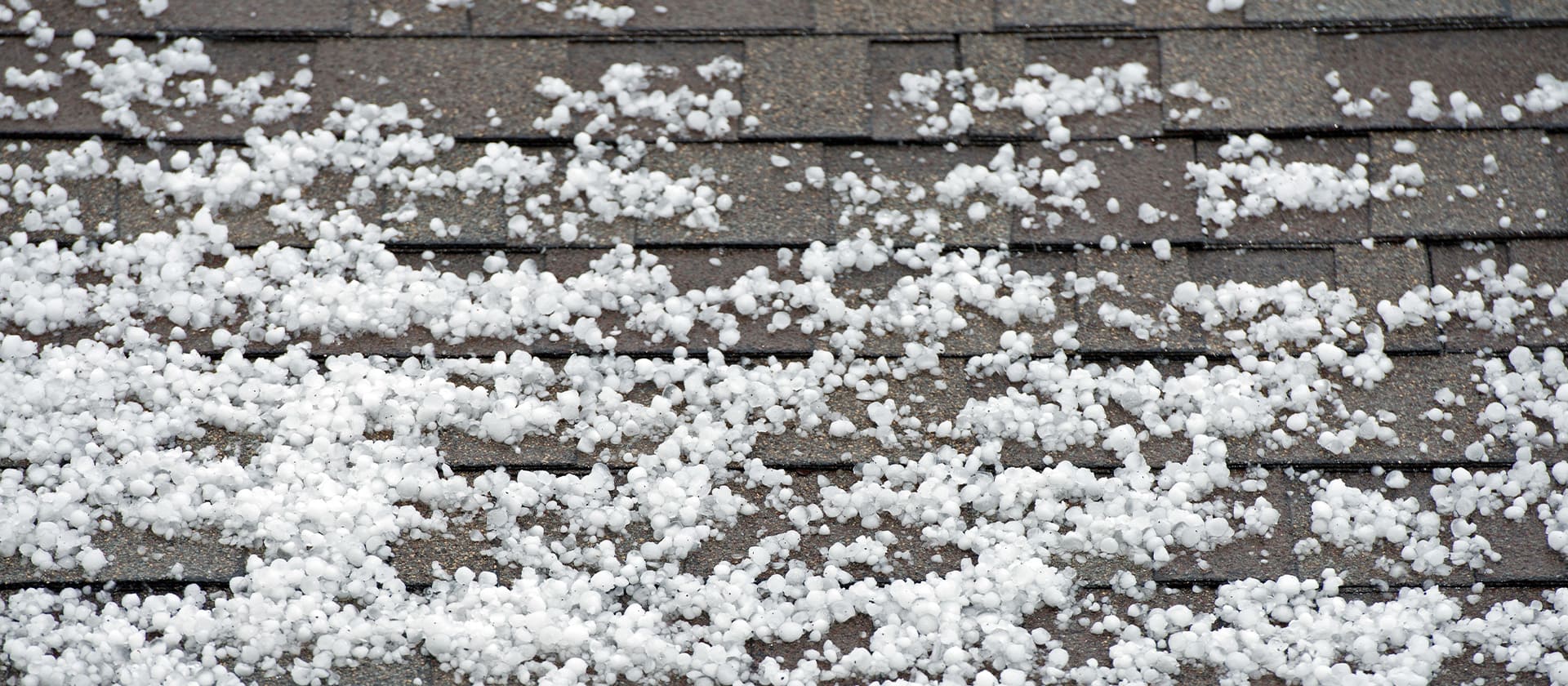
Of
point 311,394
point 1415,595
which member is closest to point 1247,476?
point 1415,595

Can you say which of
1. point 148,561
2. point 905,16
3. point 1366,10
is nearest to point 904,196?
point 905,16

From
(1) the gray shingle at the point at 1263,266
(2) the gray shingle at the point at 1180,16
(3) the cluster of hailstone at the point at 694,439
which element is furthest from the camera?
(2) the gray shingle at the point at 1180,16

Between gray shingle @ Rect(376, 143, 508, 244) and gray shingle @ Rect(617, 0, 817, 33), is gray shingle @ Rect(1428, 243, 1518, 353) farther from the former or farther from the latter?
gray shingle @ Rect(376, 143, 508, 244)

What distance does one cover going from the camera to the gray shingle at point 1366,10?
1.80 m

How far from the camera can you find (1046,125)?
1.79 m

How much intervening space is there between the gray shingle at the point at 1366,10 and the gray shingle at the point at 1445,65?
2 cm

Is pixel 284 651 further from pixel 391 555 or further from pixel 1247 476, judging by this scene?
pixel 1247 476

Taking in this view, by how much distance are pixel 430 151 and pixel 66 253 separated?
566 millimetres

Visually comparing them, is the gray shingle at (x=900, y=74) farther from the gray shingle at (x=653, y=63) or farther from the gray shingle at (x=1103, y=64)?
the gray shingle at (x=653, y=63)

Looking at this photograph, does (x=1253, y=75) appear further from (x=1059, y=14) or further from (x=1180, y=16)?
(x=1059, y=14)

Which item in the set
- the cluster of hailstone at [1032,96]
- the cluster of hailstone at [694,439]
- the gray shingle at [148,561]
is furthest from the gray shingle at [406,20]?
the gray shingle at [148,561]

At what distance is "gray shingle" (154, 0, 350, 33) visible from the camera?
1825 millimetres

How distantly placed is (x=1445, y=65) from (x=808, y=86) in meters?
1.01

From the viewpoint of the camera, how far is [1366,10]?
71.2 inches
